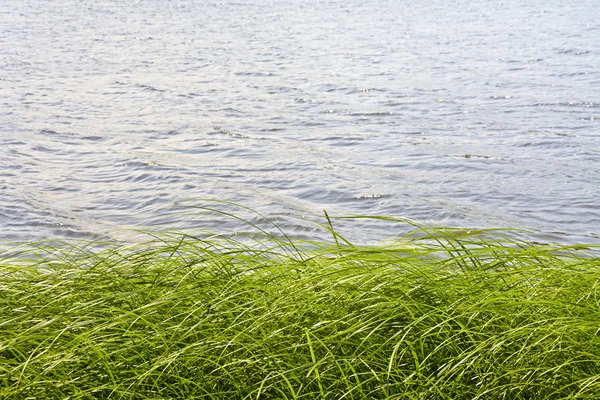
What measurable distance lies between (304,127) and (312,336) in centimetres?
926

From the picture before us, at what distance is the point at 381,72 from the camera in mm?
16391

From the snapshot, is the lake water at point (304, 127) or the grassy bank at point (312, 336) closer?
the grassy bank at point (312, 336)

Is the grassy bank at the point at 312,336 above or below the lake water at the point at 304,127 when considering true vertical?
above

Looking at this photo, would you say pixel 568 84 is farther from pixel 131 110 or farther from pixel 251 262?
pixel 251 262

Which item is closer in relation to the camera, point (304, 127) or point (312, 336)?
point (312, 336)

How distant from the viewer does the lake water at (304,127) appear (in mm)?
8602

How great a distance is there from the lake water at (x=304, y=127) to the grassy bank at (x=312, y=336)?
1637 mm

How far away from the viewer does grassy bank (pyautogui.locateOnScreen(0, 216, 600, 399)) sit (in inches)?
108

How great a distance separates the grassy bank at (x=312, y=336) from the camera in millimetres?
2748

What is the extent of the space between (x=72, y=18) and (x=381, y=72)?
14185 mm

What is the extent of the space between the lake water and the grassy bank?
1637mm

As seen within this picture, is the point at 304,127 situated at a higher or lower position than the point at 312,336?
lower

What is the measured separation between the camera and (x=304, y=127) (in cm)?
1210

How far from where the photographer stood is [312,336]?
2.96 meters
